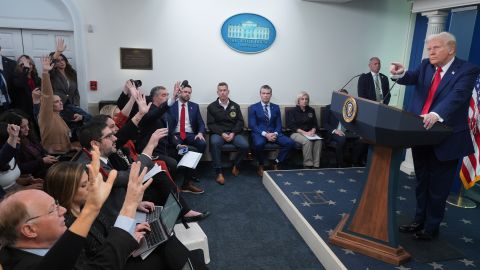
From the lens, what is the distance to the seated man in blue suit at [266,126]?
4359 millimetres

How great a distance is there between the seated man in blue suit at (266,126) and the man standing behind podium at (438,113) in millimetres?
1939

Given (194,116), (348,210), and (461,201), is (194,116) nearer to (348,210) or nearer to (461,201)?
(348,210)

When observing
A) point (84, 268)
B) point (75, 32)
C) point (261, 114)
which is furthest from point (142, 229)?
point (75, 32)

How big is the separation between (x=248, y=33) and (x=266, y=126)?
1330 millimetres

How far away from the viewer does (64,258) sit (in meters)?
1.05

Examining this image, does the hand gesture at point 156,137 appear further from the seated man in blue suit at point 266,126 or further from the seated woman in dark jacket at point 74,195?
the seated man in blue suit at point 266,126

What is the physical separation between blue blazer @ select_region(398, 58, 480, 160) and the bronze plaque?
3.15 meters

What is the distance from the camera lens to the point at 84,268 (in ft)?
4.02

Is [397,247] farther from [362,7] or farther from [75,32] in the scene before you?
[75,32]

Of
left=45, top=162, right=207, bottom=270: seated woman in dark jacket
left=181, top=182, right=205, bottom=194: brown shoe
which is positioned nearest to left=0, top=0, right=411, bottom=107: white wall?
left=181, top=182, right=205, bottom=194: brown shoe

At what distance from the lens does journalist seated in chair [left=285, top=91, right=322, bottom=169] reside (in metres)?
4.46

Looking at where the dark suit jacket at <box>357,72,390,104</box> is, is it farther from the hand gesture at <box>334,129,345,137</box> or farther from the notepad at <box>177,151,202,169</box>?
the notepad at <box>177,151,202,169</box>

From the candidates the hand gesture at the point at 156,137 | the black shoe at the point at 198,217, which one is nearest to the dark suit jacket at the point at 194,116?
the black shoe at the point at 198,217

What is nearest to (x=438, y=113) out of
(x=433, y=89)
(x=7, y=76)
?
(x=433, y=89)
